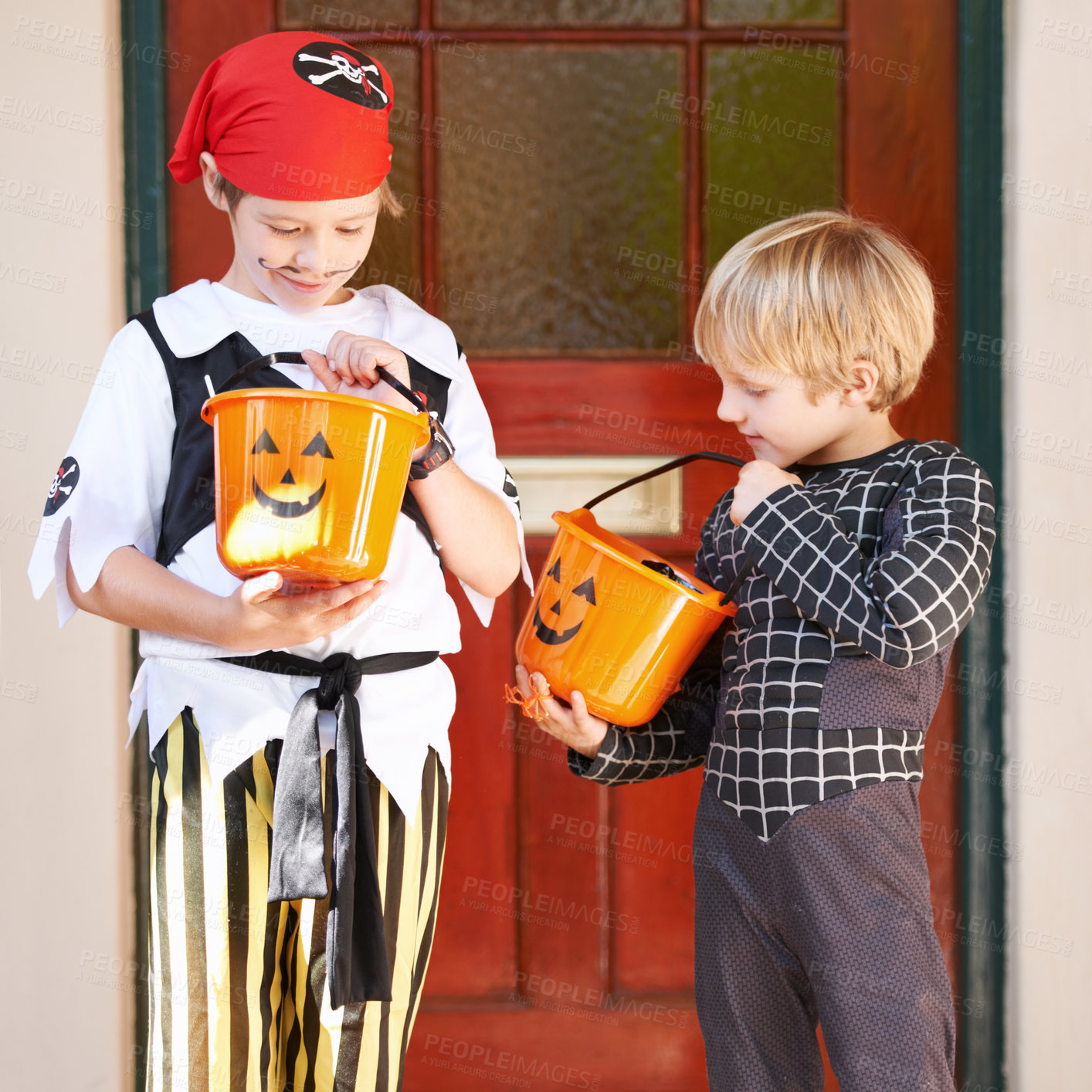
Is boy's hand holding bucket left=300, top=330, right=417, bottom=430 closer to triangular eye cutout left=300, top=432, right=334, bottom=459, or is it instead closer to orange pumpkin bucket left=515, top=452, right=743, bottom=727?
triangular eye cutout left=300, top=432, right=334, bottom=459

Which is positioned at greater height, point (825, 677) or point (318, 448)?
point (318, 448)

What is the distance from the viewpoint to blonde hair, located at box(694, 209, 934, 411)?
1.16 meters

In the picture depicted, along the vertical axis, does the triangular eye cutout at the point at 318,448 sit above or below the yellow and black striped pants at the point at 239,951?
above

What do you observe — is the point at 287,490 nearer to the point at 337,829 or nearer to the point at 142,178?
the point at 337,829

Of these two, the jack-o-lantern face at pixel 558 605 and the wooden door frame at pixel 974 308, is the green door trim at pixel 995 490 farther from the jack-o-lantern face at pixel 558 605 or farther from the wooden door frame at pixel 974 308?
the jack-o-lantern face at pixel 558 605

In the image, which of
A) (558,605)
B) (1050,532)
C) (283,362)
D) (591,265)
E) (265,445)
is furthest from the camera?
(591,265)

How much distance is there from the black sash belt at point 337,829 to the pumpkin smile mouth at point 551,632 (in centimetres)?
17

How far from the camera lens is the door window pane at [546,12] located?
1724 mm

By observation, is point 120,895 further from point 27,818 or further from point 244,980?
point 244,980

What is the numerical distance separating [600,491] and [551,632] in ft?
2.12

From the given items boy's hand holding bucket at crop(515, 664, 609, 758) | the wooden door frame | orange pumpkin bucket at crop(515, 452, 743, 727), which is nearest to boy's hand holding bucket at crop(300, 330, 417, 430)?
orange pumpkin bucket at crop(515, 452, 743, 727)

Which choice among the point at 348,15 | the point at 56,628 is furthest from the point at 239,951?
the point at 348,15

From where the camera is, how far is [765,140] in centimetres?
175

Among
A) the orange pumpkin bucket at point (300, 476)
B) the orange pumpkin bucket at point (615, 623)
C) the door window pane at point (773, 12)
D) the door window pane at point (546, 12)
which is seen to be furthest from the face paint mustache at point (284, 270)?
the door window pane at point (773, 12)
